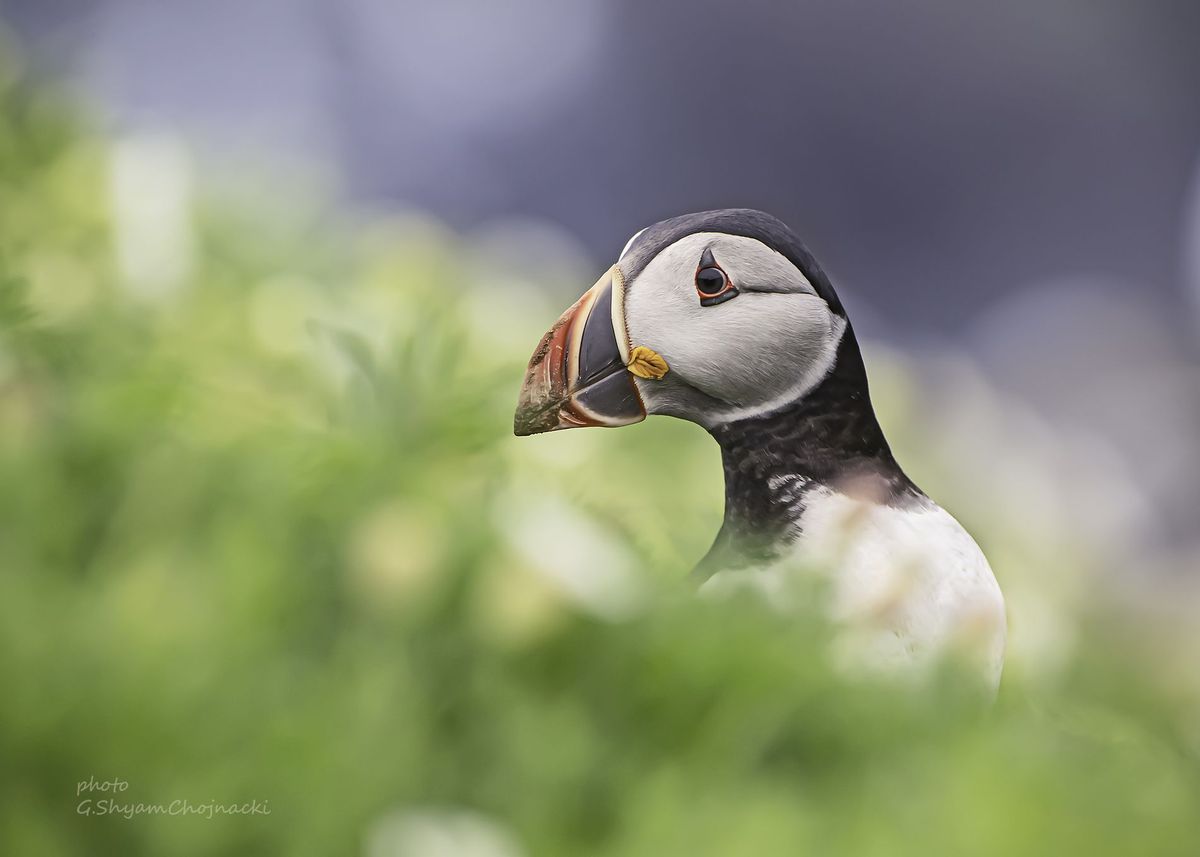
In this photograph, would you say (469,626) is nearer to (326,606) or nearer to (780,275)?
(326,606)

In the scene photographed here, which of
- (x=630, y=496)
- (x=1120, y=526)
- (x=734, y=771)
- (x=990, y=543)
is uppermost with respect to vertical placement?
(x=734, y=771)

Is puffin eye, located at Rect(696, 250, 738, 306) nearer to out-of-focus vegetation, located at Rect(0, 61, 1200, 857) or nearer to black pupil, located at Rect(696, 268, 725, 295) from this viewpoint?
black pupil, located at Rect(696, 268, 725, 295)

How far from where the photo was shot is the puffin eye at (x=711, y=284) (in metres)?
0.51

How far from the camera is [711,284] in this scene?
512 millimetres

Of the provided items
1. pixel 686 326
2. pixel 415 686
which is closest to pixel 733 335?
pixel 686 326

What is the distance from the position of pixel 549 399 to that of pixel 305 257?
43cm

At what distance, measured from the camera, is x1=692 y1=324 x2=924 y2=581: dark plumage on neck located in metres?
0.52

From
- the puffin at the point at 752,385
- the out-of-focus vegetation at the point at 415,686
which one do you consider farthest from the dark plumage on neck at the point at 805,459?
the out-of-focus vegetation at the point at 415,686

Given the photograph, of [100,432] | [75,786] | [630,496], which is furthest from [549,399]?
[75,786]

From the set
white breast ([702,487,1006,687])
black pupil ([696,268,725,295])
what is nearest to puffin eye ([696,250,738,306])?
black pupil ([696,268,725,295])

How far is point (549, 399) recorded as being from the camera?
0.51 m

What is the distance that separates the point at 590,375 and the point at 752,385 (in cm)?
8

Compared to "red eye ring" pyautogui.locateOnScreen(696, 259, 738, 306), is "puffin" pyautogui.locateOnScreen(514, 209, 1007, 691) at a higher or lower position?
lower

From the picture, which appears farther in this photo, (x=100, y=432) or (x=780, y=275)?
(x=780, y=275)
